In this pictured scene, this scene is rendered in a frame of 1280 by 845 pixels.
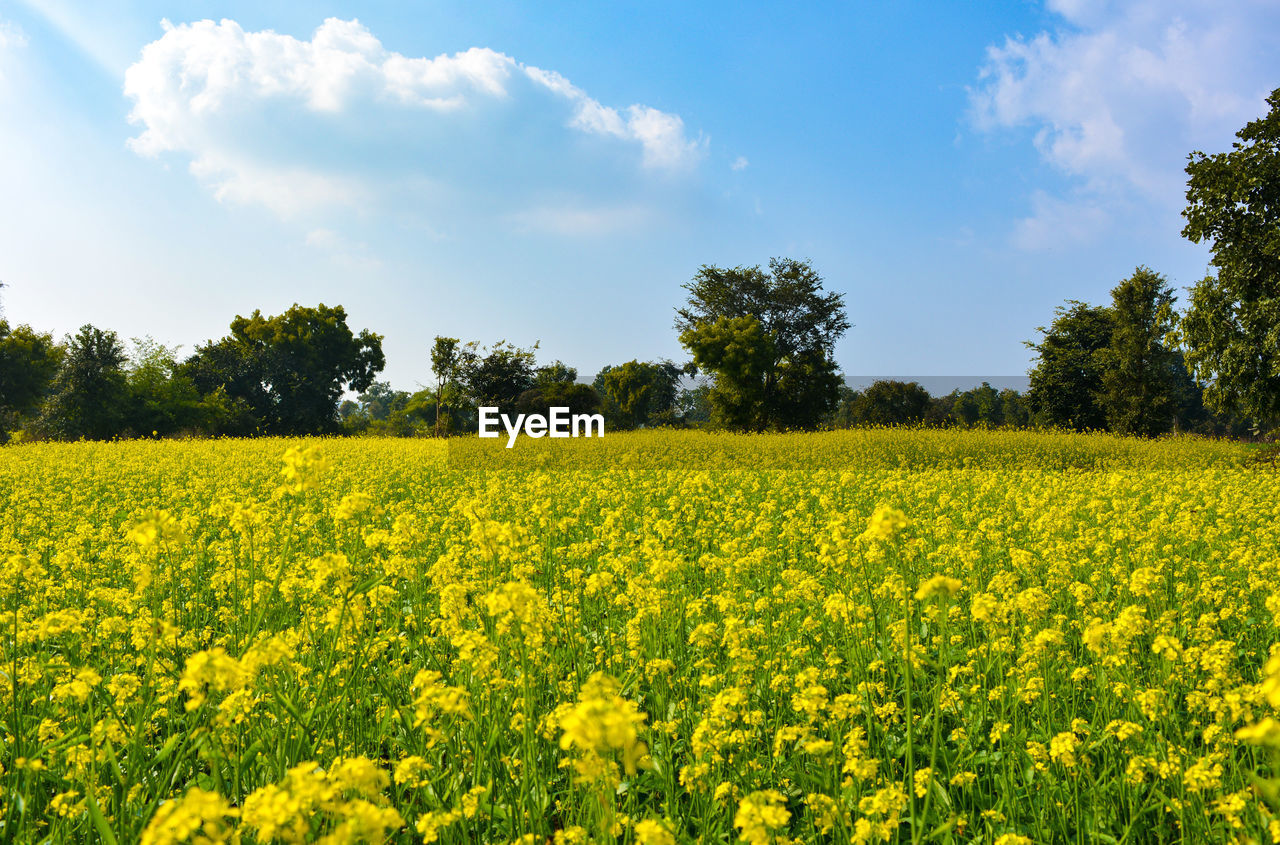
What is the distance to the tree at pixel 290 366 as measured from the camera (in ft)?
142

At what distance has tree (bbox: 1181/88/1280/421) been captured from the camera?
1637 centimetres

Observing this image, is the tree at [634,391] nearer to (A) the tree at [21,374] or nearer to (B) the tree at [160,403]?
(B) the tree at [160,403]

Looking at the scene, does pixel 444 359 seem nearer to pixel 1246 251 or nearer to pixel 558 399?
pixel 558 399

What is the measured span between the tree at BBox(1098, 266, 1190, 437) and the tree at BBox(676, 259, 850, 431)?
14316 millimetres

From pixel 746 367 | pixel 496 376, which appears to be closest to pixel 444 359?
pixel 496 376

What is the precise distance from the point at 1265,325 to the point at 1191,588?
17346mm

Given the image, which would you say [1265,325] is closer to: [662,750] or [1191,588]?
[1191,588]

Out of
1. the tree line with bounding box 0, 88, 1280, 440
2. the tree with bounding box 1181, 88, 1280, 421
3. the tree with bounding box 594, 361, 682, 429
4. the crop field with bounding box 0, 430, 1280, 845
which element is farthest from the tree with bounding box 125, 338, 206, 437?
the tree with bounding box 1181, 88, 1280, 421

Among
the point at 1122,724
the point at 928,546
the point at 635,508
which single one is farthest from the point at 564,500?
the point at 1122,724

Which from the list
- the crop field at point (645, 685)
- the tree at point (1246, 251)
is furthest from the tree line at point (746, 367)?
the crop field at point (645, 685)

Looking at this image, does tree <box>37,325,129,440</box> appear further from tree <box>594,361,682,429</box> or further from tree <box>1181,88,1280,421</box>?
tree <box>1181,88,1280,421</box>

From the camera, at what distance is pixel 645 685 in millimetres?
3547

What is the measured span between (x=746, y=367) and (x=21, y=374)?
36.0 m

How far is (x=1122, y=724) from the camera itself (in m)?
2.39
